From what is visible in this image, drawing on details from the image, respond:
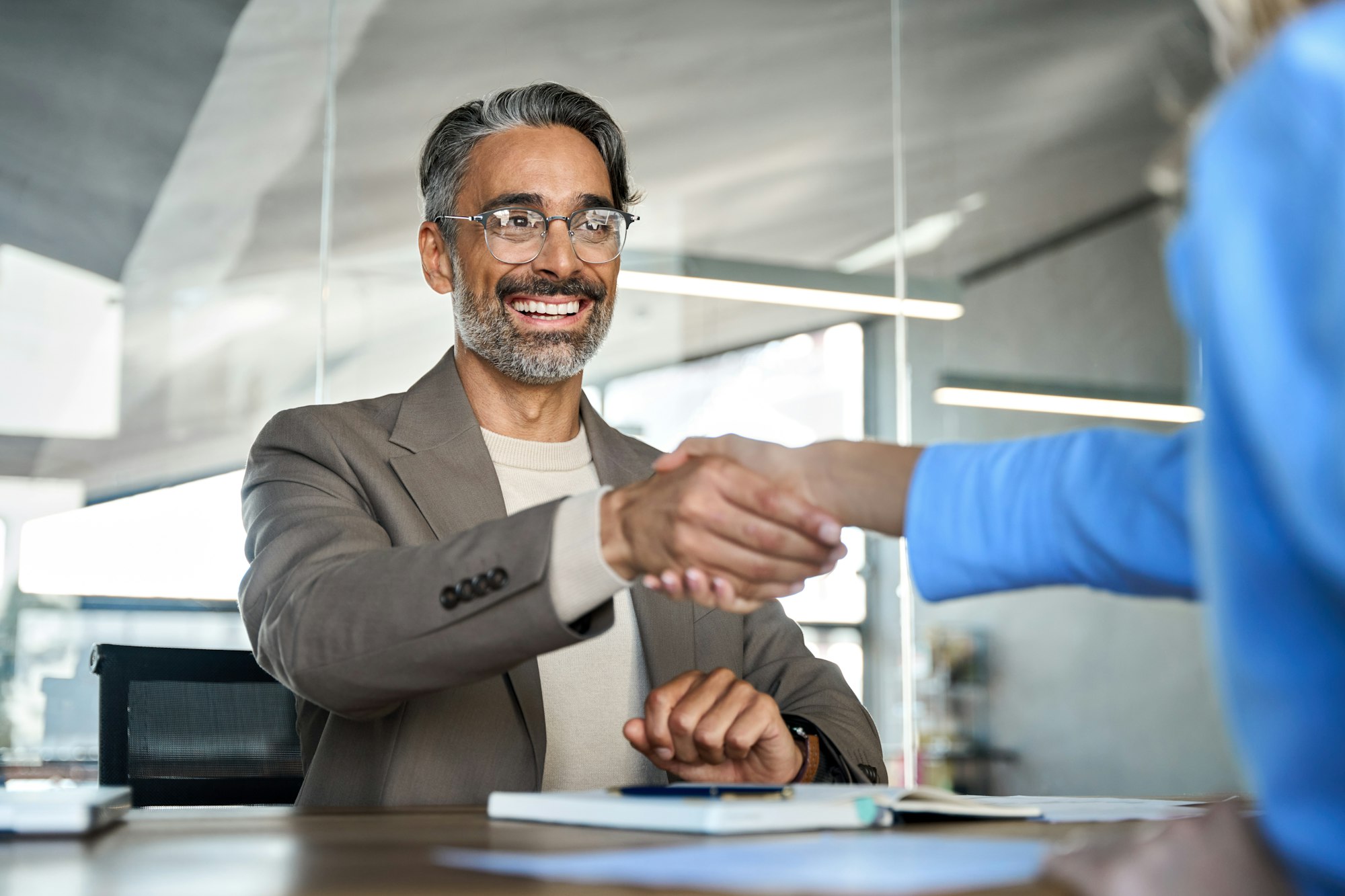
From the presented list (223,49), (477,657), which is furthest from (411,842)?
(223,49)

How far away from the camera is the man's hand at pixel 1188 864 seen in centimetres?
52

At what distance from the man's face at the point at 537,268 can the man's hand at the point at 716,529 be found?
73 cm

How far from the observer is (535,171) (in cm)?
206

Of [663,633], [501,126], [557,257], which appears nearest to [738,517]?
[663,633]

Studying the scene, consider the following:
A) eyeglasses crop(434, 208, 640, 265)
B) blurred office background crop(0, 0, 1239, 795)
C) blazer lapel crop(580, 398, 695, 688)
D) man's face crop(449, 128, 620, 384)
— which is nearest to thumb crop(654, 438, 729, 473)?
blazer lapel crop(580, 398, 695, 688)

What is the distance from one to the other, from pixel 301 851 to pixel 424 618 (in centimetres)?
41

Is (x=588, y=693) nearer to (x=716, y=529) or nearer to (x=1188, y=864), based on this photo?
(x=716, y=529)

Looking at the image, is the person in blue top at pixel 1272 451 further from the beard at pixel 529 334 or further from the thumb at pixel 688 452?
the beard at pixel 529 334

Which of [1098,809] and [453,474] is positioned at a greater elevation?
[453,474]

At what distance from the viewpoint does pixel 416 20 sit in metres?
3.99

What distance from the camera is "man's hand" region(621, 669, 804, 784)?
1.33 meters

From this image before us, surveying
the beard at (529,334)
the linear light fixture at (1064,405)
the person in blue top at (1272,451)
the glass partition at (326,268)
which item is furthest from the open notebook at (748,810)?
the linear light fixture at (1064,405)

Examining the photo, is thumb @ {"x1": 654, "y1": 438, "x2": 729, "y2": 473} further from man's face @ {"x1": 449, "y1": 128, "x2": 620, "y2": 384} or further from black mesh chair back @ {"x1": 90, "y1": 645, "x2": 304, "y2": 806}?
black mesh chair back @ {"x1": 90, "y1": 645, "x2": 304, "y2": 806}

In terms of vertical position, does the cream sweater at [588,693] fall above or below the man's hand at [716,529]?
below
